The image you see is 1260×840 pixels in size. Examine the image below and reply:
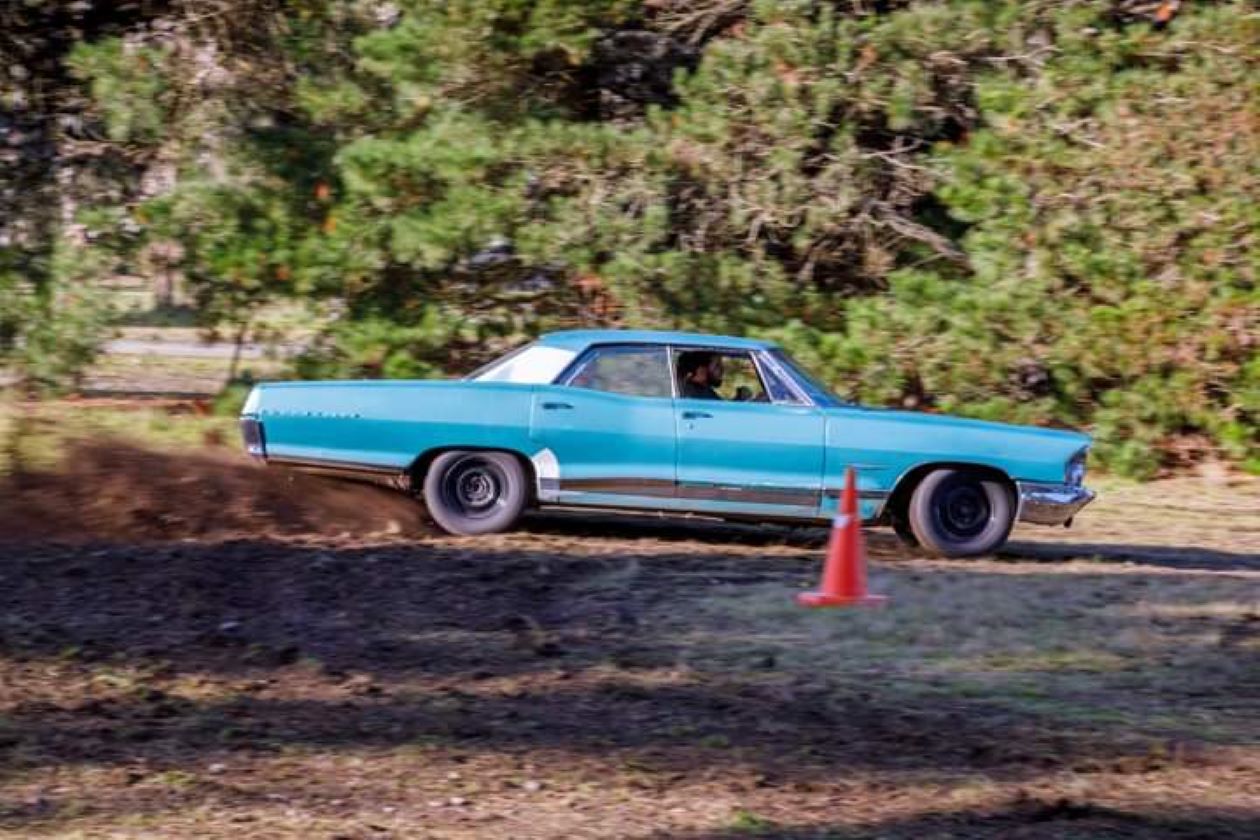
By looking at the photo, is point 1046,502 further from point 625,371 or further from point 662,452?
point 625,371

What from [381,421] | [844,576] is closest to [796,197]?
[381,421]

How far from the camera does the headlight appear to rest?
11625 mm

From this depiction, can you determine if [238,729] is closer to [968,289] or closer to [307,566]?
[307,566]

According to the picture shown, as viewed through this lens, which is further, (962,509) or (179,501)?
(962,509)

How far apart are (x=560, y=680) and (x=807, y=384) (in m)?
4.21

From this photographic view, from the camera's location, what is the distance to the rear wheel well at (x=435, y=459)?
1148 centimetres

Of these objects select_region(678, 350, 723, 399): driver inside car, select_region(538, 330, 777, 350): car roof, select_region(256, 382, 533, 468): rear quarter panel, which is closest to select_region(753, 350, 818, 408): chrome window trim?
select_region(538, 330, 777, 350): car roof

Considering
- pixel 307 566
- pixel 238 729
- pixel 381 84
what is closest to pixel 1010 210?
pixel 381 84

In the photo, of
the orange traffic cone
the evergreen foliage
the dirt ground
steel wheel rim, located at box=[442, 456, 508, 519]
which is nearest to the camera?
the dirt ground

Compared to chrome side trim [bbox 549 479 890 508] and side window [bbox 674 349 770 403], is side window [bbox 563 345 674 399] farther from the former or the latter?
chrome side trim [bbox 549 479 890 508]

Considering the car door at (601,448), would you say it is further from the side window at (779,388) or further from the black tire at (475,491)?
the side window at (779,388)

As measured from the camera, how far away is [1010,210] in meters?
17.1

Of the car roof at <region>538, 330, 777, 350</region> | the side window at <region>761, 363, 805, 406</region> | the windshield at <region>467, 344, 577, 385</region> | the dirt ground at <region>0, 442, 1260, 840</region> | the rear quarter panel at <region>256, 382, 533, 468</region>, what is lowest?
the dirt ground at <region>0, 442, 1260, 840</region>

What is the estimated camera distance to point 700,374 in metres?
11.8
